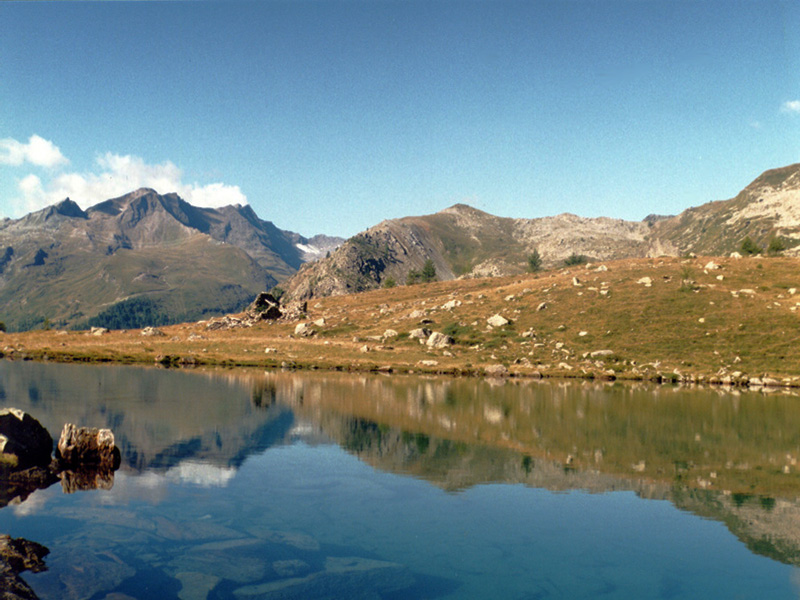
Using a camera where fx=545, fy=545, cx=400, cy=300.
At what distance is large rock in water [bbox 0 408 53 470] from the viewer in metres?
23.1

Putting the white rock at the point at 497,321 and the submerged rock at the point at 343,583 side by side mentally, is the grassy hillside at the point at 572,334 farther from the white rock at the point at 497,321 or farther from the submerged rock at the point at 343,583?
the submerged rock at the point at 343,583

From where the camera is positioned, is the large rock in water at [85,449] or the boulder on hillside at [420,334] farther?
the boulder on hillside at [420,334]

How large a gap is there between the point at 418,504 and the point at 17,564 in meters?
13.4

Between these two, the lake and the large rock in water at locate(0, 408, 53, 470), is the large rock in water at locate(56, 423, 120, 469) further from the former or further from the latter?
the lake

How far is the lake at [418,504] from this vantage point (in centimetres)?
1527

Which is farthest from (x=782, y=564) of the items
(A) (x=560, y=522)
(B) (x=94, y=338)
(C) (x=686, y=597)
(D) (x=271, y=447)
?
(B) (x=94, y=338)

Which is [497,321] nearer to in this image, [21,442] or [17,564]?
[21,442]

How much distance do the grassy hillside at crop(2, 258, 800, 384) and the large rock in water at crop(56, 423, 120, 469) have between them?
5128cm

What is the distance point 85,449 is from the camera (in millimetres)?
25609

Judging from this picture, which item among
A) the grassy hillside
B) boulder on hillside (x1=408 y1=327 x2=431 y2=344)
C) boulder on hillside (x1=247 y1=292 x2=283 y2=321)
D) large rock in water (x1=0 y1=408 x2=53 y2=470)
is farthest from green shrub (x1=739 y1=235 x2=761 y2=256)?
large rock in water (x1=0 y1=408 x2=53 y2=470)

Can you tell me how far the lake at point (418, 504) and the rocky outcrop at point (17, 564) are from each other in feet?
1.29

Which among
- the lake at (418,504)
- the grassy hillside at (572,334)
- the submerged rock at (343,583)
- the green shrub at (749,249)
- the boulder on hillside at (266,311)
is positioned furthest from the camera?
the green shrub at (749,249)

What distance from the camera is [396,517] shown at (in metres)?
20.5

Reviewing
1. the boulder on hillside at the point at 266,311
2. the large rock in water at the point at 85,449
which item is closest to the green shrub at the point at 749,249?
the boulder on hillside at the point at 266,311
